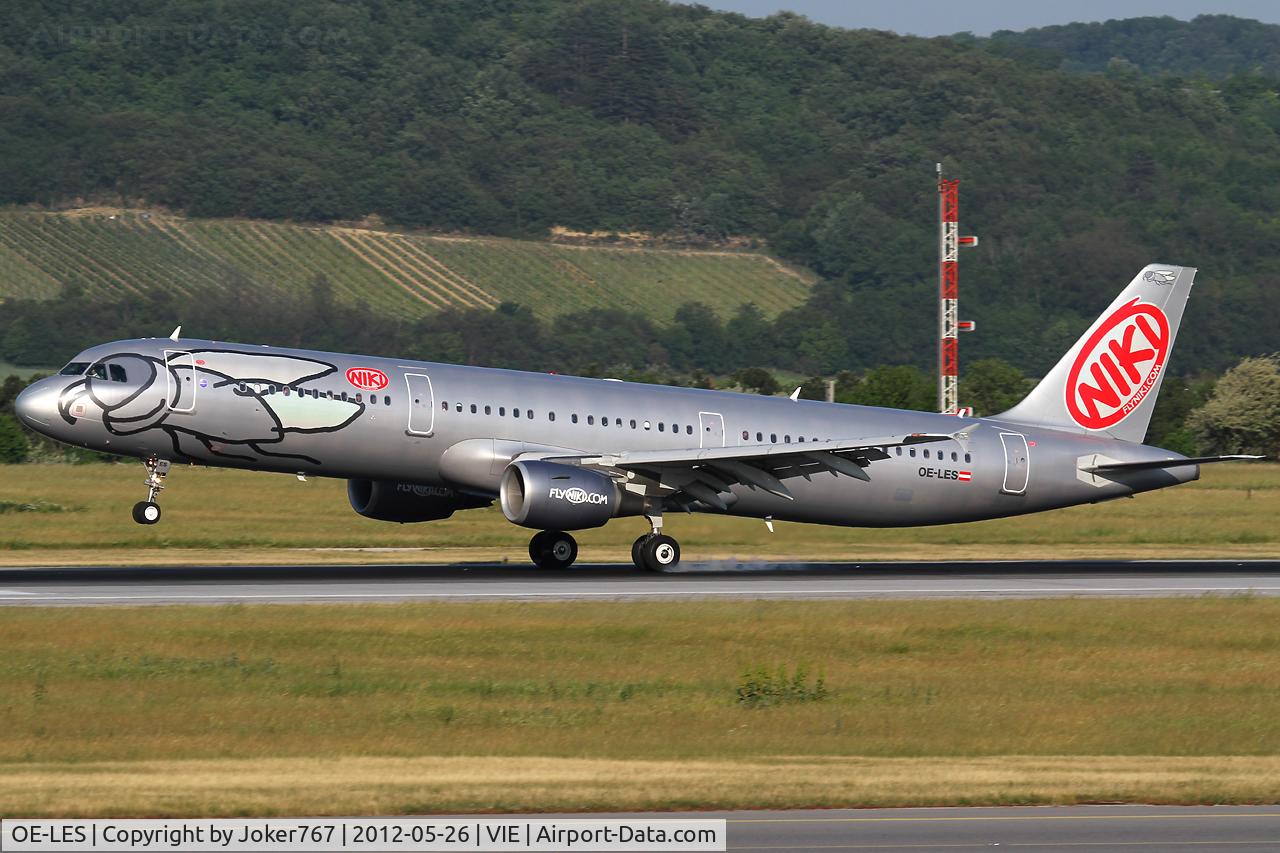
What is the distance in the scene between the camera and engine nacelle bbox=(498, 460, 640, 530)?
3809 centimetres

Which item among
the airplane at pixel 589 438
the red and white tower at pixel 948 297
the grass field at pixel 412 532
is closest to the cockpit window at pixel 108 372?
the airplane at pixel 589 438

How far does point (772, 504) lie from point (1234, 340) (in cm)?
14851

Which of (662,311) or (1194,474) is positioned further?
(662,311)

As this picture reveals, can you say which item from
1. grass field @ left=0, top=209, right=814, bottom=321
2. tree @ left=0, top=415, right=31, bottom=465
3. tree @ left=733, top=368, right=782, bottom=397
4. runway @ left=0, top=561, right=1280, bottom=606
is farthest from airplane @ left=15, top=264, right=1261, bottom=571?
grass field @ left=0, top=209, right=814, bottom=321

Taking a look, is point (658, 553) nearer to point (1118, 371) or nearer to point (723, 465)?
point (723, 465)

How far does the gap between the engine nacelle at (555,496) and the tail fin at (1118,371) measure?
44.0 ft

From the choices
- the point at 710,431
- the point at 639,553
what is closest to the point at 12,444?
the point at 710,431

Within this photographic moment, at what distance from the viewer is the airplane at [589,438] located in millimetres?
38625

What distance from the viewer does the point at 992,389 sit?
385ft

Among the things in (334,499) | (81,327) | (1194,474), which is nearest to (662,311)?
(81,327)

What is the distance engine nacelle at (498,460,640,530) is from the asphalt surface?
2090 centimetres

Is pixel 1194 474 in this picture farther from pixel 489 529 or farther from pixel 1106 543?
pixel 489 529

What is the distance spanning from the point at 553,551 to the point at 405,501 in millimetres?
3550

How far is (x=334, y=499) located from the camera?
60.4 metres
